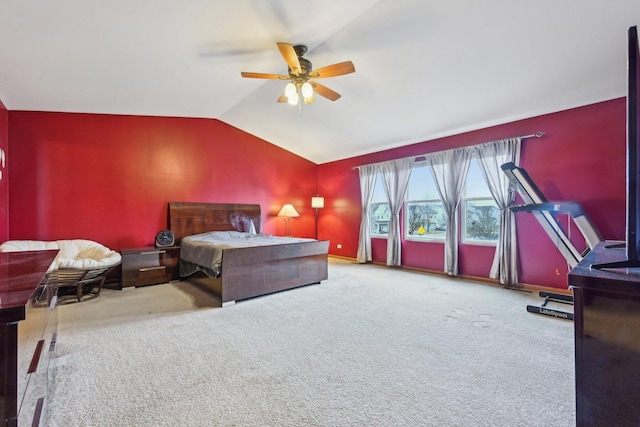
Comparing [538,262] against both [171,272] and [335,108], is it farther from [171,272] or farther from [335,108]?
[171,272]

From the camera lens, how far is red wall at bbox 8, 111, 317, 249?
13.3 ft

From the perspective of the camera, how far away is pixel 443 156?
196 inches

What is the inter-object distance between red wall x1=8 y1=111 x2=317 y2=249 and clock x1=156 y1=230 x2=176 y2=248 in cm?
20

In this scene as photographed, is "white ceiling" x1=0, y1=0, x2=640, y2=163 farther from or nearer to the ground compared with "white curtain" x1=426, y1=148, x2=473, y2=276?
farther from the ground

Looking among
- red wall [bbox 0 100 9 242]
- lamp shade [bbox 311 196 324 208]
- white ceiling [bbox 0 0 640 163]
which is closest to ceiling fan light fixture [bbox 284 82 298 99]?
white ceiling [bbox 0 0 640 163]

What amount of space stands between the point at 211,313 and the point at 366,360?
187cm

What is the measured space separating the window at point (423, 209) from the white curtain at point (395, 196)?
15 cm

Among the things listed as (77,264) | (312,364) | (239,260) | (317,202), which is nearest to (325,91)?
(239,260)

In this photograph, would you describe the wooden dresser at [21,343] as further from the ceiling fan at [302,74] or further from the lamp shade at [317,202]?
the lamp shade at [317,202]

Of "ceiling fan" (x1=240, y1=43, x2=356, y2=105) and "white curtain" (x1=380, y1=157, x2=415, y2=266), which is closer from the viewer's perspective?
"ceiling fan" (x1=240, y1=43, x2=356, y2=105)

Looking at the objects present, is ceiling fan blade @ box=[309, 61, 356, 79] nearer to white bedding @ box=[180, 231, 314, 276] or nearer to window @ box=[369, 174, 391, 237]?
white bedding @ box=[180, 231, 314, 276]

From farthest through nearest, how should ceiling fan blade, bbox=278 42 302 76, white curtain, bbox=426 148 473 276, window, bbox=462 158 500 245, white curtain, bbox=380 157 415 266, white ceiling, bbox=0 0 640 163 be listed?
1. white curtain, bbox=380 157 415 266
2. white curtain, bbox=426 148 473 276
3. window, bbox=462 158 500 245
4. ceiling fan blade, bbox=278 42 302 76
5. white ceiling, bbox=0 0 640 163

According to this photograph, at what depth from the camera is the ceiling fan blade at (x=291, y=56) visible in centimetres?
259

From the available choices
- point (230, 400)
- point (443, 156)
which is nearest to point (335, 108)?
point (443, 156)
